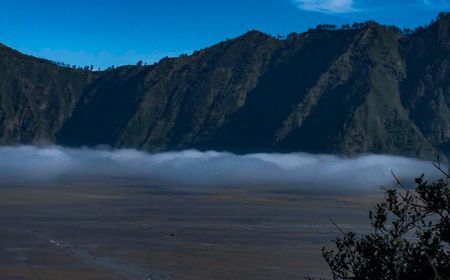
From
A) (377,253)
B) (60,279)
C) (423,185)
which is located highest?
(423,185)

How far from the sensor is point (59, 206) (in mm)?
91688

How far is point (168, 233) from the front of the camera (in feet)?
214

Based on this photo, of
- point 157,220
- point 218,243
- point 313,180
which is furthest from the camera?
point 313,180

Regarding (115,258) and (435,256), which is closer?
(435,256)

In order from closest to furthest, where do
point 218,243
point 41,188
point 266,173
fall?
point 218,243 < point 41,188 < point 266,173

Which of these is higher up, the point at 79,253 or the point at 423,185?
the point at 423,185

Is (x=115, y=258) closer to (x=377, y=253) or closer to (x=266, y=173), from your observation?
(x=377, y=253)

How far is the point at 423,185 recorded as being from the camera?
1341cm

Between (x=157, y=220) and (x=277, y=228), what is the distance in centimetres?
1205

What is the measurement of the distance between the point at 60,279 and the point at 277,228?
30767 mm

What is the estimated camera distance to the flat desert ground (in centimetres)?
4612

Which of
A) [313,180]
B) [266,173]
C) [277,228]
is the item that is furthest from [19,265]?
[266,173]

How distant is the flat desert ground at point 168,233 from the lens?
46.1 m

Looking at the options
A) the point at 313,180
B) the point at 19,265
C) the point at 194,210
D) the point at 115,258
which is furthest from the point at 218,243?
the point at 313,180
